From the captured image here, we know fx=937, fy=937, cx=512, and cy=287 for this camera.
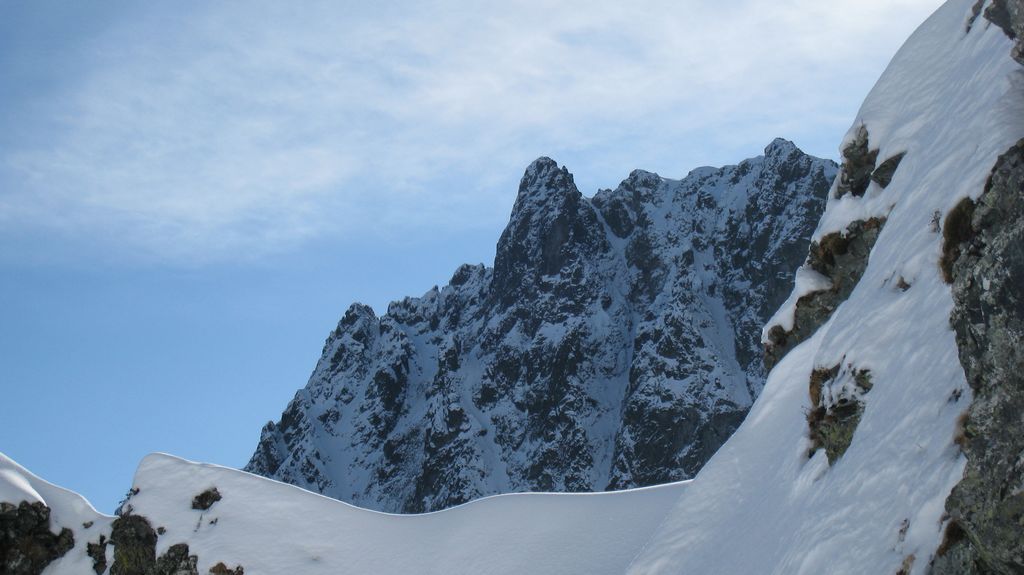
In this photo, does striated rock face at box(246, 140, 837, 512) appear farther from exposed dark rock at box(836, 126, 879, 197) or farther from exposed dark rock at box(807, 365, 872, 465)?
exposed dark rock at box(807, 365, 872, 465)

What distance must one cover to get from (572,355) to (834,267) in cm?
14637

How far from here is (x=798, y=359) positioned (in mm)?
15836

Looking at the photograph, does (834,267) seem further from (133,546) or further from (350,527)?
(133,546)

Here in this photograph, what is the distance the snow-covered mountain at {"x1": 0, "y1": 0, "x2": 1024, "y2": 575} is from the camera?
Result: 764 cm

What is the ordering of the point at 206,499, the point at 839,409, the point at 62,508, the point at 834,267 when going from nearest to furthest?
the point at 839,409 < the point at 834,267 < the point at 206,499 < the point at 62,508

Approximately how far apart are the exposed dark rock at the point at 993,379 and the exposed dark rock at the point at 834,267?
5.01m

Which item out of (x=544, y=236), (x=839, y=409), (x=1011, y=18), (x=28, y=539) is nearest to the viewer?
(x=1011, y=18)

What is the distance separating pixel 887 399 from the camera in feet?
32.1

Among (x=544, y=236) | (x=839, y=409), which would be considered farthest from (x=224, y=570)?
(x=544, y=236)

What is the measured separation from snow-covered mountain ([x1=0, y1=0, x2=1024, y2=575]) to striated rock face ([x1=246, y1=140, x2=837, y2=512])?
11504 cm

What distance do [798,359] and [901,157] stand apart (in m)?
3.90

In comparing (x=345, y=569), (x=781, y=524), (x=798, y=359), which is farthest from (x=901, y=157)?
(x=345, y=569)

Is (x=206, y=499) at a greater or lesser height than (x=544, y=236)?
lesser

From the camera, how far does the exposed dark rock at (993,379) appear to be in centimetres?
707
